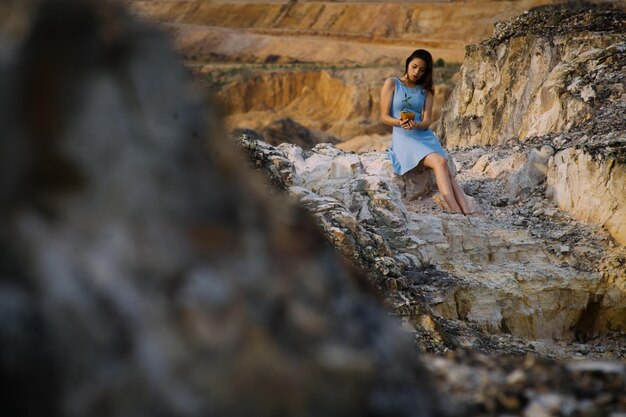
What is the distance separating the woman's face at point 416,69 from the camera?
6.26 metres

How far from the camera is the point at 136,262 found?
1342 millimetres

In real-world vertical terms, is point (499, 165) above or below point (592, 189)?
above

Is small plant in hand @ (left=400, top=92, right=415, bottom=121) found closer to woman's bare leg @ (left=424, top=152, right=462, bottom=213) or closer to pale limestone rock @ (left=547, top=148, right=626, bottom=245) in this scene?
woman's bare leg @ (left=424, top=152, right=462, bottom=213)

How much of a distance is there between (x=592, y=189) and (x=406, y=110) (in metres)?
1.64

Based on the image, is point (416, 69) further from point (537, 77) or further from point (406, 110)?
point (537, 77)

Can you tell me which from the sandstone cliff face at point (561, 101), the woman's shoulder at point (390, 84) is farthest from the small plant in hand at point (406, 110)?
the sandstone cliff face at point (561, 101)

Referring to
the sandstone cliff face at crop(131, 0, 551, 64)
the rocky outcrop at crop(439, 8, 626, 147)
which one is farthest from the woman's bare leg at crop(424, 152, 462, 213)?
the sandstone cliff face at crop(131, 0, 551, 64)

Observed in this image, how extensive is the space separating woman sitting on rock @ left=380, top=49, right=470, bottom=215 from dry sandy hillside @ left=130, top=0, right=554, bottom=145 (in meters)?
14.1

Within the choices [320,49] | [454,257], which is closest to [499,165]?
[454,257]

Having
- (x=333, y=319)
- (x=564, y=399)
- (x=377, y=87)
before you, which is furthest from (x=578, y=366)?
(x=377, y=87)

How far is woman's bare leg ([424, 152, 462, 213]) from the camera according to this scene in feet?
20.5

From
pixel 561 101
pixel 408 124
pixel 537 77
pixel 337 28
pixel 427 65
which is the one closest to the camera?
pixel 427 65

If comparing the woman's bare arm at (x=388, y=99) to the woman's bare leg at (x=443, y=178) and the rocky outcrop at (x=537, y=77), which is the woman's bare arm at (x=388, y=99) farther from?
the rocky outcrop at (x=537, y=77)

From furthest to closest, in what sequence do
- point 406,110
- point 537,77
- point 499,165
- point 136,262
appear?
point 537,77 → point 499,165 → point 406,110 → point 136,262
